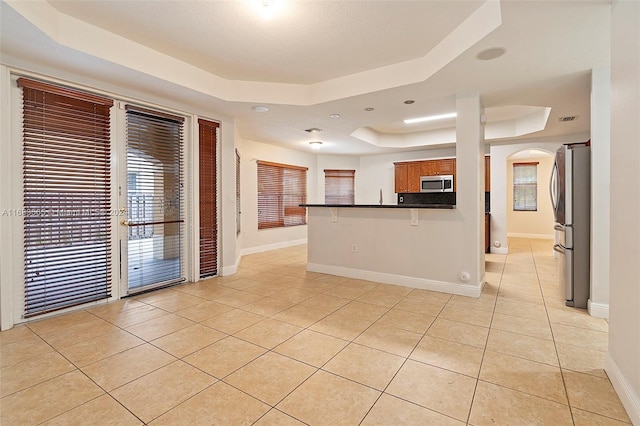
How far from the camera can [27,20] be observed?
217 cm

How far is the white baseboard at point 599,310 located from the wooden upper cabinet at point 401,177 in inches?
196

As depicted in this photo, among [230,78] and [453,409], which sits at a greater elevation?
[230,78]

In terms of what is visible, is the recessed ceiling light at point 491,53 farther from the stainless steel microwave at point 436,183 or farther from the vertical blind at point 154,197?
the stainless steel microwave at point 436,183

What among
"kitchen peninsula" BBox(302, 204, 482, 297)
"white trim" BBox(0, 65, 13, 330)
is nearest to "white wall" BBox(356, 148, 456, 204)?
"kitchen peninsula" BBox(302, 204, 482, 297)

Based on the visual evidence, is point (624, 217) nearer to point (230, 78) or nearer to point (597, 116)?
point (597, 116)

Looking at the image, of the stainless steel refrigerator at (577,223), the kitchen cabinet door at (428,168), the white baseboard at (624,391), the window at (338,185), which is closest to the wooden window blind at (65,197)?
the white baseboard at (624,391)

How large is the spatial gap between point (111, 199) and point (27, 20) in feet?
5.69

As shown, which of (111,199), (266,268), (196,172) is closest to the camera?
(111,199)

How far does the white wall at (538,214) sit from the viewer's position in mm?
8539

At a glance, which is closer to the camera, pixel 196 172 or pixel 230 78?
pixel 230 78

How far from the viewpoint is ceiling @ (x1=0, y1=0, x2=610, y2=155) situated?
233 centimetres

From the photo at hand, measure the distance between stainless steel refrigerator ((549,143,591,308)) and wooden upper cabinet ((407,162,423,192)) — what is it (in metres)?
4.25

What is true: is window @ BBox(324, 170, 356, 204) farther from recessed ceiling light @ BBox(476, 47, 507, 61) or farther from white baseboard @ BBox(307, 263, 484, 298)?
recessed ceiling light @ BBox(476, 47, 507, 61)

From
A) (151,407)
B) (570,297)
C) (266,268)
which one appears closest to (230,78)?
(266,268)
